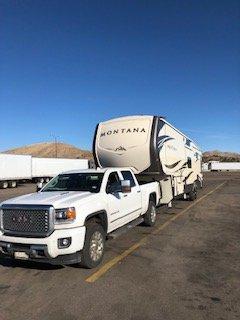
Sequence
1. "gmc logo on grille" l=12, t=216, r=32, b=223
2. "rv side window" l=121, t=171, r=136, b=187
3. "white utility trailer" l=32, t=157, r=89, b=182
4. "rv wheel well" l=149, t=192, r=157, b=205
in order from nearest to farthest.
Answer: "gmc logo on grille" l=12, t=216, r=32, b=223 < "rv side window" l=121, t=171, r=136, b=187 < "rv wheel well" l=149, t=192, r=157, b=205 < "white utility trailer" l=32, t=157, r=89, b=182

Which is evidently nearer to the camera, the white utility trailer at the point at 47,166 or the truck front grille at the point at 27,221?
the truck front grille at the point at 27,221

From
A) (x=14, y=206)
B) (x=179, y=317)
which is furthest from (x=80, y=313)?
(x=14, y=206)

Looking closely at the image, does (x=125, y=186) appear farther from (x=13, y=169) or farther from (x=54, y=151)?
(x=54, y=151)

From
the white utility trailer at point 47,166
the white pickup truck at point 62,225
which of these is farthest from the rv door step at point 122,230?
the white utility trailer at point 47,166

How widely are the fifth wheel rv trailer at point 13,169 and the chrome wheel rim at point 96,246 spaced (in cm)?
3527

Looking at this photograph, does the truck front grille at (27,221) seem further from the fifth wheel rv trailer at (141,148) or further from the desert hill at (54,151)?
the desert hill at (54,151)

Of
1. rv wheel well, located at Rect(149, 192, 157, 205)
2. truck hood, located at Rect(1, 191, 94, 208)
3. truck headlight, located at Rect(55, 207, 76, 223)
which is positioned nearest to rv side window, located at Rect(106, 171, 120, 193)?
truck hood, located at Rect(1, 191, 94, 208)

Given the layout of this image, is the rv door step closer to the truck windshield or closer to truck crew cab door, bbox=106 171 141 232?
truck crew cab door, bbox=106 171 141 232

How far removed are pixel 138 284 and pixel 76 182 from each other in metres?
3.36

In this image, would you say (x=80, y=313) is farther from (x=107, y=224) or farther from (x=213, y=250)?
(x=213, y=250)

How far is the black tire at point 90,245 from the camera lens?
748cm

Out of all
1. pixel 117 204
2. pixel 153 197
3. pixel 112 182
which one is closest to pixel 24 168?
pixel 153 197

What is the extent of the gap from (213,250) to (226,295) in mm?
3078

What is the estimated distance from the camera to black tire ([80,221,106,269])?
7480mm
